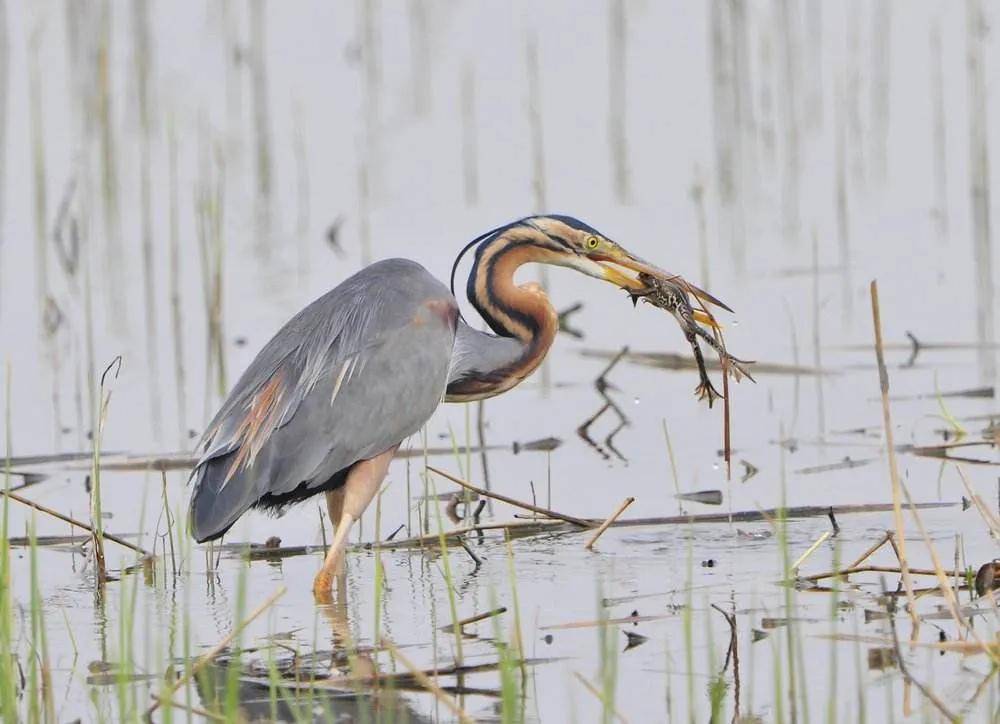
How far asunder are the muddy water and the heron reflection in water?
0.27 m

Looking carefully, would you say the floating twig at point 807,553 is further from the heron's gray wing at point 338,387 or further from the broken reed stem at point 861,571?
the heron's gray wing at point 338,387

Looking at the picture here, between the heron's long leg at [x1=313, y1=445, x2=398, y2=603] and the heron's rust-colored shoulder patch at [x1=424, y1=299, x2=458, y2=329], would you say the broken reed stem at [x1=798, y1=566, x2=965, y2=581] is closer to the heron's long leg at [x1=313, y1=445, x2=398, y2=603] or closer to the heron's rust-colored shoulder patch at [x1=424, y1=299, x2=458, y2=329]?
the heron's long leg at [x1=313, y1=445, x2=398, y2=603]

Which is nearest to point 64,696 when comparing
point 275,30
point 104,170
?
point 104,170

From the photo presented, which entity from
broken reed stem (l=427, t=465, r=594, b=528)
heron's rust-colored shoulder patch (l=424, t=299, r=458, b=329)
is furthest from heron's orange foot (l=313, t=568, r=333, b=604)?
heron's rust-colored shoulder patch (l=424, t=299, r=458, b=329)

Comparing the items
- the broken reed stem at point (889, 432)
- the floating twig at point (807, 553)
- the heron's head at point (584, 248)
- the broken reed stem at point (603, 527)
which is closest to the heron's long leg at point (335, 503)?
the broken reed stem at point (603, 527)

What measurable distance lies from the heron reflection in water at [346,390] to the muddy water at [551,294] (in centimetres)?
27

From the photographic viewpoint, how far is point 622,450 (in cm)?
788

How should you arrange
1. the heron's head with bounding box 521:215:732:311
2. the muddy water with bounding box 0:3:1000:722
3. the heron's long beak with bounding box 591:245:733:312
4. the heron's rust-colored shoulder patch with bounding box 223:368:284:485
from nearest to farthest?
the muddy water with bounding box 0:3:1000:722 < the heron's rust-colored shoulder patch with bounding box 223:368:284:485 < the heron's long beak with bounding box 591:245:733:312 < the heron's head with bounding box 521:215:732:311

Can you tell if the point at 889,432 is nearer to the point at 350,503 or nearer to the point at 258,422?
the point at 350,503

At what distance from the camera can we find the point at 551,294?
10.5 m

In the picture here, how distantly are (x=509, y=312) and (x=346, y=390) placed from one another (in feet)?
2.55

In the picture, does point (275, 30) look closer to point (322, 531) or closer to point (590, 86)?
point (590, 86)

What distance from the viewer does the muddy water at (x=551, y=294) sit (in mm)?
4938

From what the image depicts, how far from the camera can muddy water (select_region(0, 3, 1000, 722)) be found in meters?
4.94
